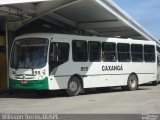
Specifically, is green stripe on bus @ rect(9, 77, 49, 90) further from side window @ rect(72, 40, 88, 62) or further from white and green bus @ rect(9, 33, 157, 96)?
side window @ rect(72, 40, 88, 62)

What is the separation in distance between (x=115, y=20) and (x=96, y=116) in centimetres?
1667

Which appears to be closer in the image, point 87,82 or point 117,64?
point 87,82

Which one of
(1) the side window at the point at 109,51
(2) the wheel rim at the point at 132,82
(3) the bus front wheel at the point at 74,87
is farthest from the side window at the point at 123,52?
(3) the bus front wheel at the point at 74,87

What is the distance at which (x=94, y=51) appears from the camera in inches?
909

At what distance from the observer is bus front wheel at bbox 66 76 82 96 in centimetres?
2137

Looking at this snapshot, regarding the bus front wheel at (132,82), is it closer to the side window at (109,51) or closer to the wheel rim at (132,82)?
the wheel rim at (132,82)

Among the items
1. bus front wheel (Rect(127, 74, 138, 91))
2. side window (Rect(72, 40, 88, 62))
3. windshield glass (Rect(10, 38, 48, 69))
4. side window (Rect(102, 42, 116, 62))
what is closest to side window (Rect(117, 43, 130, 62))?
side window (Rect(102, 42, 116, 62))

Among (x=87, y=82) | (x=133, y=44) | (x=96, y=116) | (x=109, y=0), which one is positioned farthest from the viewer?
(x=133, y=44)

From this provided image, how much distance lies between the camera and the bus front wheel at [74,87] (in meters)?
21.4

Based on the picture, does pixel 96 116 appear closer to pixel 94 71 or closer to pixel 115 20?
pixel 94 71

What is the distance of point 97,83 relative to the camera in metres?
23.1

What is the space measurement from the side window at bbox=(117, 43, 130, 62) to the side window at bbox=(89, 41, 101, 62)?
181 centimetres

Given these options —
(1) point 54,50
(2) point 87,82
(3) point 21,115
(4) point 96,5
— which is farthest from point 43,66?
(3) point 21,115

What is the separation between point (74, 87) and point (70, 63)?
113cm
